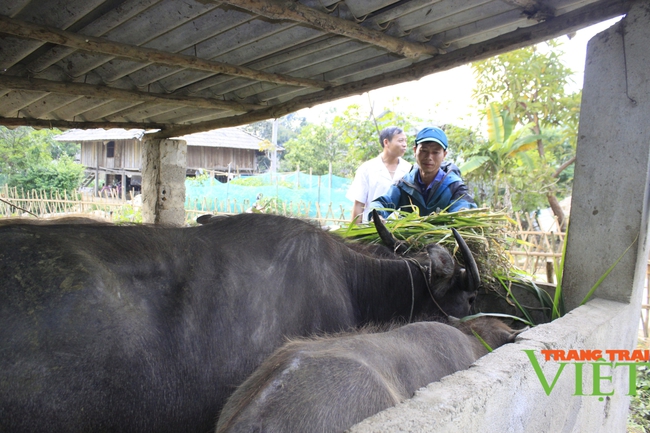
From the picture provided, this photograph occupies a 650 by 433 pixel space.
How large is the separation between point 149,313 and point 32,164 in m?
19.8

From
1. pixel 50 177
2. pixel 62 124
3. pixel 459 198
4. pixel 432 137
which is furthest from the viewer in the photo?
pixel 50 177

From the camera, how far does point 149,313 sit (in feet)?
6.65

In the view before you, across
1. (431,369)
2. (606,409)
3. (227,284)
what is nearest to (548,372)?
(431,369)

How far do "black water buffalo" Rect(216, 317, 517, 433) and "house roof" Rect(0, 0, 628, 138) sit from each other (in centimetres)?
210

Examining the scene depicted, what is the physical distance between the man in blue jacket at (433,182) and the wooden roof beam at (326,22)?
92cm

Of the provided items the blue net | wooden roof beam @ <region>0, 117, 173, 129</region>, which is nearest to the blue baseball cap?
wooden roof beam @ <region>0, 117, 173, 129</region>

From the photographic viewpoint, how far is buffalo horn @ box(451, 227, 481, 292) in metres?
2.92

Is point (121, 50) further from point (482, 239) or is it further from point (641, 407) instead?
point (641, 407)

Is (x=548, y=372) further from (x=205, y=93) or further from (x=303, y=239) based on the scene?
(x=205, y=93)

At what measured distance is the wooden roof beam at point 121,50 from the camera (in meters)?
3.10

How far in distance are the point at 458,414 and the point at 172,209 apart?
6.90m

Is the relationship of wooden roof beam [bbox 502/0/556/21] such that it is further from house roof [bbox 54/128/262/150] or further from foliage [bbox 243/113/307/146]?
foliage [bbox 243/113/307/146]

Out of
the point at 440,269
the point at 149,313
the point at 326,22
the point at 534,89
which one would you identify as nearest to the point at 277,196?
the point at 534,89

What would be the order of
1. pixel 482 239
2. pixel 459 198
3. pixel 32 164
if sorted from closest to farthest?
pixel 482 239
pixel 459 198
pixel 32 164
